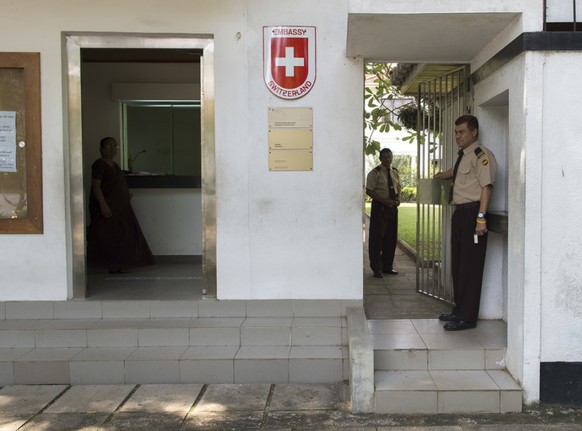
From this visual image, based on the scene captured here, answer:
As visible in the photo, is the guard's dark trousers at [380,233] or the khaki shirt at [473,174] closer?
the khaki shirt at [473,174]

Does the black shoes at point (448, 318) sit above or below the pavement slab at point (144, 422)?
above

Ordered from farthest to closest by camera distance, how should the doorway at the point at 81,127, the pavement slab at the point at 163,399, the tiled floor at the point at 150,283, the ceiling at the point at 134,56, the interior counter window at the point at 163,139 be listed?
1. the interior counter window at the point at 163,139
2. the ceiling at the point at 134,56
3. the tiled floor at the point at 150,283
4. the doorway at the point at 81,127
5. the pavement slab at the point at 163,399

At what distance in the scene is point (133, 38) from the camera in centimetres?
551

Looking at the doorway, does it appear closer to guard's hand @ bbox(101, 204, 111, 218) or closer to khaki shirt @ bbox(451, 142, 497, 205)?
guard's hand @ bbox(101, 204, 111, 218)

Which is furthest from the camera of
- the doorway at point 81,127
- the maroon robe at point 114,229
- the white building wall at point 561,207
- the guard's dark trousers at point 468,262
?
the maroon robe at point 114,229

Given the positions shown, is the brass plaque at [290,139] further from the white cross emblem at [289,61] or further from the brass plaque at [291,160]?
the white cross emblem at [289,61]

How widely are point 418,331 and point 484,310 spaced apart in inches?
31.3

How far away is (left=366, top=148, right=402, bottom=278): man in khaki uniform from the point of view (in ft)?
25.8

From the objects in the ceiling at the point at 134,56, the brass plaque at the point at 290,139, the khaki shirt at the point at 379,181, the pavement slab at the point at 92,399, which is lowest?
the pavement slab at the point at 92,399

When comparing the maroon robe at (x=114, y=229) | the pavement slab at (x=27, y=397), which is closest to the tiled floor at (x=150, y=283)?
the maroon robe at (x=114, y=229)

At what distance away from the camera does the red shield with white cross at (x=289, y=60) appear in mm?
5375

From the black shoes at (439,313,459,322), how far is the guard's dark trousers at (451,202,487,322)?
6 cm

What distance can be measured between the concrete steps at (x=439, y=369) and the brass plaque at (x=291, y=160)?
1558mm

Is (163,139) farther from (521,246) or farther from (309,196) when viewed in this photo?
(521,246)
